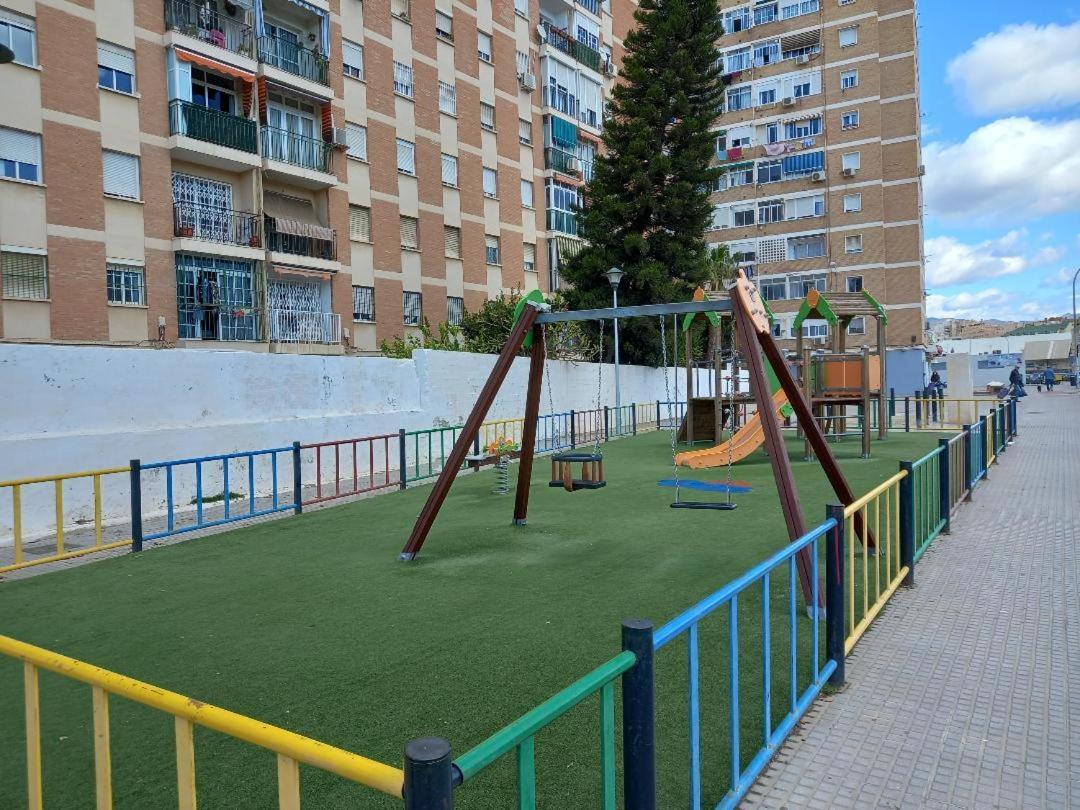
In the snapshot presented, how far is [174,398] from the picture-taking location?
1066 centimetres

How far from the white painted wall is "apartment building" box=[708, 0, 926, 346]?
35898 mm

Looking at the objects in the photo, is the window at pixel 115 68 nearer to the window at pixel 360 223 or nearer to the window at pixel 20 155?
the window at pixel 20 155

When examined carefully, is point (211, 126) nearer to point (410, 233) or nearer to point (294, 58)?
point (294, 58)

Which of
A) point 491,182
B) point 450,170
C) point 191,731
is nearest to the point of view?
point 191,731

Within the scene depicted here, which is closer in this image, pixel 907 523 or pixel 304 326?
pixel 907 523

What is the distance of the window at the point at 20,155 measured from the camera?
1711cm

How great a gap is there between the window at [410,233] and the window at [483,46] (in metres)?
8.25

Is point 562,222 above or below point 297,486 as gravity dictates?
above

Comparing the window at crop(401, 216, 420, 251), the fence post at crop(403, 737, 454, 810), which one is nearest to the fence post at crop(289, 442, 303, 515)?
the fence post at crop(403, 737, 454, 810)

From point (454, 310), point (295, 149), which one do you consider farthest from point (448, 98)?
point (454, 310)

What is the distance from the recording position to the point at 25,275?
56.8 feet

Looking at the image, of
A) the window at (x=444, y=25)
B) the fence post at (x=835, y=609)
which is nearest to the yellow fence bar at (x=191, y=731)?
the fence post at (x=835, y=609)

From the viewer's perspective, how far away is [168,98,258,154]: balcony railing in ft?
65.6

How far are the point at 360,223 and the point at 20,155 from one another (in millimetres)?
10127
